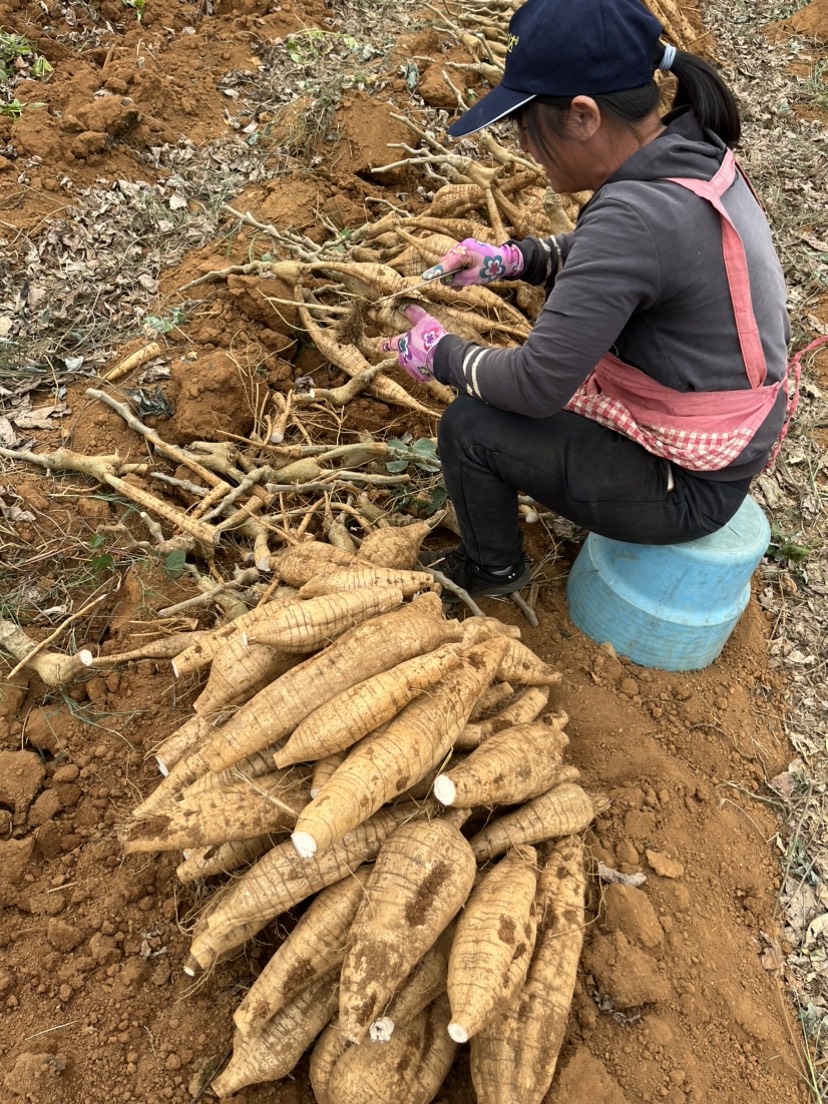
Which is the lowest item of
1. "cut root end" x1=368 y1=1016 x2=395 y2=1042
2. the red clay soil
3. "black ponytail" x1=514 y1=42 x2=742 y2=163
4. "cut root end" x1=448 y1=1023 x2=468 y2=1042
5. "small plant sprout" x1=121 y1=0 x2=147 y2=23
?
the red clay soil

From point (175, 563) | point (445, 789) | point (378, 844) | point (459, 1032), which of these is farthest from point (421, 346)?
point (459, 1032)

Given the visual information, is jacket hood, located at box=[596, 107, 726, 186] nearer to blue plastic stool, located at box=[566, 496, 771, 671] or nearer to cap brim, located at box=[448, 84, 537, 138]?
cap brim, located at box=[448, 84, 537, 138]

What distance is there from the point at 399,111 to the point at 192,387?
2.95 m

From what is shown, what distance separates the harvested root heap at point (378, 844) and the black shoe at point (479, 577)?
0.60 meters

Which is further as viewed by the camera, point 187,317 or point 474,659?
point 187,317

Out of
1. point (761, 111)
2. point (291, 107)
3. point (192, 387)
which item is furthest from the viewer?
point (761, 111)

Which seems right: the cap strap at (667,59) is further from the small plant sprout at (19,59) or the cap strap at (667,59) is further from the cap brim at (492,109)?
the small plant sprout at (19,59)

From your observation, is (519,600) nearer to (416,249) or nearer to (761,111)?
(416,249)

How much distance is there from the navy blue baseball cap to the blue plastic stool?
4.45 feet

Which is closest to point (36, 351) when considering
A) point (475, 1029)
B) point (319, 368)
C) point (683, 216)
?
point (319, 368)

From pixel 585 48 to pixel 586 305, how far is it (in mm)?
575

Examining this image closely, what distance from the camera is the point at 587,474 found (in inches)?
90.6

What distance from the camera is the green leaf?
8.77 feet

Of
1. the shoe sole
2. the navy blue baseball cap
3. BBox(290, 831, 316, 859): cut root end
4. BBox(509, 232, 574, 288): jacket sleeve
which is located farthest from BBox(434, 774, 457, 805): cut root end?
BBox(509, 232, 574, 288): jacket sleeve
